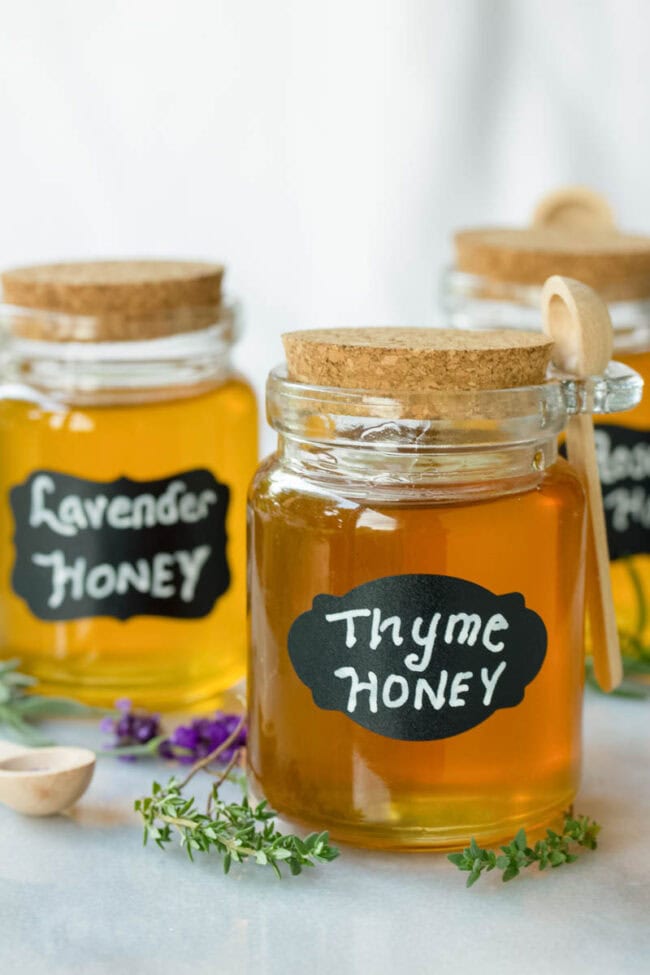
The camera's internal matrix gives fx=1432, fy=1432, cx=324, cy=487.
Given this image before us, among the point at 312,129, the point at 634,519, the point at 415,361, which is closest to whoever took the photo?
the point at 415,361

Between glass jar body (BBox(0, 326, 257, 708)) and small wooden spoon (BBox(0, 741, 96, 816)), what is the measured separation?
0.13 m

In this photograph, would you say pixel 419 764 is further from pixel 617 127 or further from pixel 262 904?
pixel 617 127

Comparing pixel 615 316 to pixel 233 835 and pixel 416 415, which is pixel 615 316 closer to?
pixel 416 415

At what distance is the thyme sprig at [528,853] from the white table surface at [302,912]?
0.01m

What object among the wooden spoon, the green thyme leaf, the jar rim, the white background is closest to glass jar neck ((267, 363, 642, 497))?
the jar rim

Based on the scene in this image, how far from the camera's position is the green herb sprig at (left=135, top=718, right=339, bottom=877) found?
0.68m

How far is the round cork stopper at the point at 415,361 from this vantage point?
0.67m

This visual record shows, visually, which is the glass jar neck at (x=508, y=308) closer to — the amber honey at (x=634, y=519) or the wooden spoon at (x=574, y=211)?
the amber honey at (x=634, y=519)

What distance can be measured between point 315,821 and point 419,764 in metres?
0.07

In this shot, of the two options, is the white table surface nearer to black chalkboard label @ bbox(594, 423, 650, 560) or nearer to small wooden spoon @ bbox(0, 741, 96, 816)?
small wooden spoon @ bbox(0, 741, 96, 816)

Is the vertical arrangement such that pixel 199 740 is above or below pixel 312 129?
below

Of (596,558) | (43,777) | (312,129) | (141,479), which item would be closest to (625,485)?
(596,558)

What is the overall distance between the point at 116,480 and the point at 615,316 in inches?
13.8

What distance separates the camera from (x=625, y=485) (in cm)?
98
